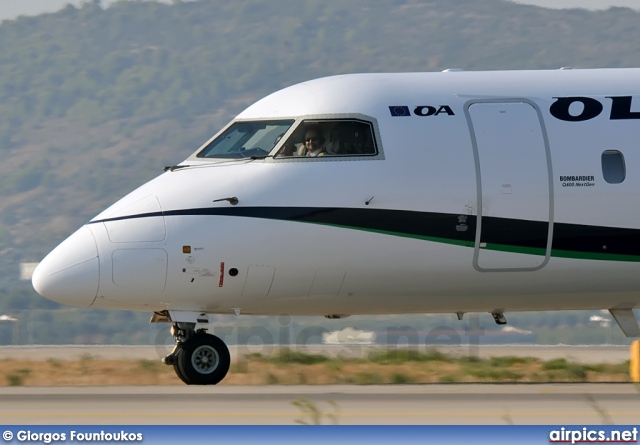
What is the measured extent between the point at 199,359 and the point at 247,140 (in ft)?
10.1

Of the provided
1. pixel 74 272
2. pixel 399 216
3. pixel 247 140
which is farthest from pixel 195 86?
pixel 74 272

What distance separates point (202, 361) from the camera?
64.2 ft

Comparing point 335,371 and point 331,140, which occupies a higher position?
point 331,140

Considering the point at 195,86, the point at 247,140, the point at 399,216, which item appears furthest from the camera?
the point at 195,86

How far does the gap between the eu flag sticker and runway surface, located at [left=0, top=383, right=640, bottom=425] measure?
372cm

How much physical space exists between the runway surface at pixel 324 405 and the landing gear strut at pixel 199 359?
1.11 ft

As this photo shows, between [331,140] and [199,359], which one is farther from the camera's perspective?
[331,140]

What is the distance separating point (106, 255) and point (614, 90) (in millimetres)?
7431

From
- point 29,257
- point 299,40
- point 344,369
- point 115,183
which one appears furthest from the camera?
point 299,40

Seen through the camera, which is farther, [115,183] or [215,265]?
[115,183]

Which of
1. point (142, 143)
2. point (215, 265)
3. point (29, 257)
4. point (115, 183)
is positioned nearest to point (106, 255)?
point (215, 265)

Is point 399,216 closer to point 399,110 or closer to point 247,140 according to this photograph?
point 399,110

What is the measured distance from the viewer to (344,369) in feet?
89.4

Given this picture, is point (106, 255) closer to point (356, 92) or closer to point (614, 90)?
point (356, 92)
